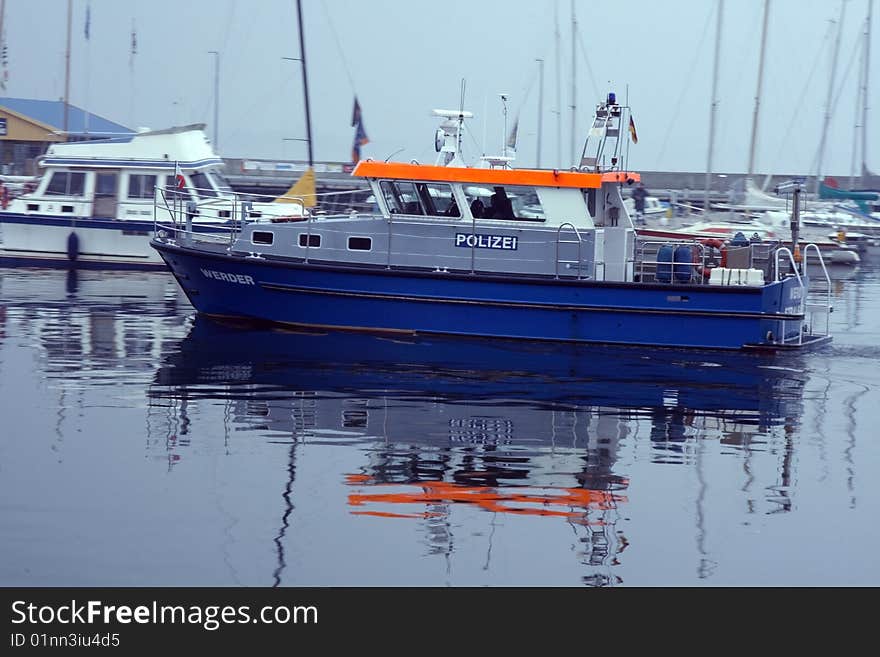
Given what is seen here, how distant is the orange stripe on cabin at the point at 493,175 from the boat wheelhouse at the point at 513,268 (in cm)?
2

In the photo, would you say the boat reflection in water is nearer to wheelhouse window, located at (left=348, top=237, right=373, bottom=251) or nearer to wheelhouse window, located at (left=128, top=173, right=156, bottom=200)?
wheelhouse window, located at (left=348, top=237, right=373, bottom=251)

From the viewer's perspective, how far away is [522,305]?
16.3 meters

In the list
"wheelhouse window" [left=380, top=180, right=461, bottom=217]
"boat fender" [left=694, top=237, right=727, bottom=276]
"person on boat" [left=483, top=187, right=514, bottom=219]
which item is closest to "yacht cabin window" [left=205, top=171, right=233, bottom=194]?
"wheelhouse window" [left=380, top=180, right=461, bottom=217]

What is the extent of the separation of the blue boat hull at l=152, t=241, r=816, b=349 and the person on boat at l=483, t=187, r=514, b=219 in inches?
36.4

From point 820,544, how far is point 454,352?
27.3 ft

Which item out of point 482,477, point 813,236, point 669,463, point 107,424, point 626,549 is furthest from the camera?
point 813,236

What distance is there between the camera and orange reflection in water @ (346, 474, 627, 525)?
868cm

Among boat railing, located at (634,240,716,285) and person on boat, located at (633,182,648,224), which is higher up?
person on boat, located at (633,182,648,224)

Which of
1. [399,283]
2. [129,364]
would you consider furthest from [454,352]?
[129,364]

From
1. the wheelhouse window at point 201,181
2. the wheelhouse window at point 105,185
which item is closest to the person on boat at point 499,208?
the wheelhouse window at point 201,181
